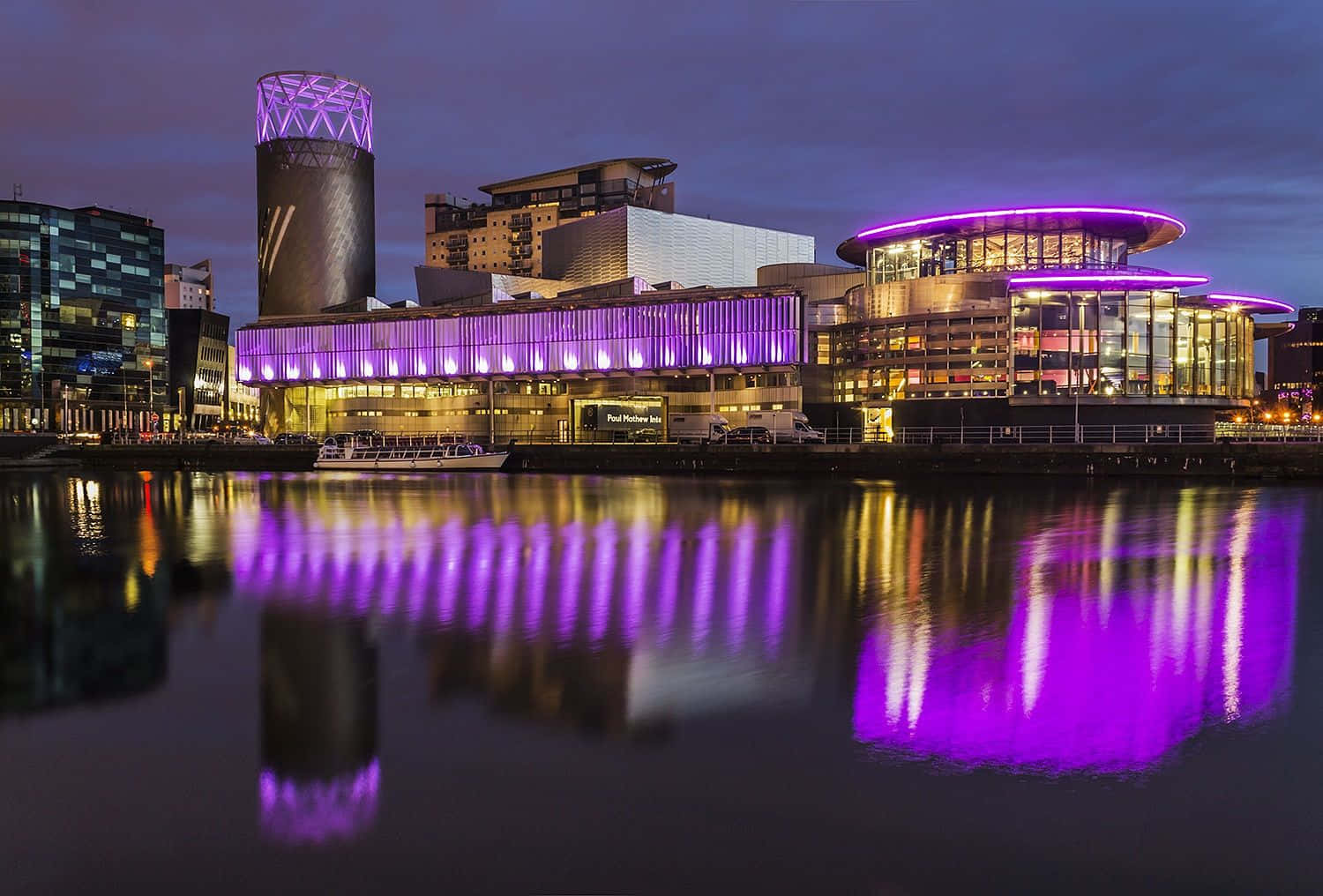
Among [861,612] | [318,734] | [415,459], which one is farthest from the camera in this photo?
[415,459]

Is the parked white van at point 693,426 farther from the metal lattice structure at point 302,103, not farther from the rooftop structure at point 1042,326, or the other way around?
the metal lattice structure at point 302,103

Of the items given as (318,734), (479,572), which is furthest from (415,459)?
(318,734)

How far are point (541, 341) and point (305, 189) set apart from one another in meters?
55.4

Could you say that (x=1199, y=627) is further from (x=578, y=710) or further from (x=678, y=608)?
(x=578, y=710)

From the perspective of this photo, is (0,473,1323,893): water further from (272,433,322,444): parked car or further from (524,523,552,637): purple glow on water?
(272,433,322,444): parked car

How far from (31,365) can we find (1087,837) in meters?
197

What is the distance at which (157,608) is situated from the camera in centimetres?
1733

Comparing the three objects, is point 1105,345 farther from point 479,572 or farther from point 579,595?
point 579,595

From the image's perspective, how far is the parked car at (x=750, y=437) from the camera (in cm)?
6938

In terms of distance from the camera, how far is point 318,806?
8.07 m

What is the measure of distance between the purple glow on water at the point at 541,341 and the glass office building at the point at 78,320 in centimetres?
6654

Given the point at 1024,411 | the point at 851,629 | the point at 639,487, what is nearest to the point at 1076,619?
the point at 851,629

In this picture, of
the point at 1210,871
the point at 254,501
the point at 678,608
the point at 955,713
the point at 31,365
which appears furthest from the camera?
the point at 31,365

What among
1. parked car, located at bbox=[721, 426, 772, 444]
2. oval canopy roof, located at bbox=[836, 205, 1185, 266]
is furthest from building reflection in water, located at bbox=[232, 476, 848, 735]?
oval canopy roof, located at bbox=[836, 205, 1185, 266]
